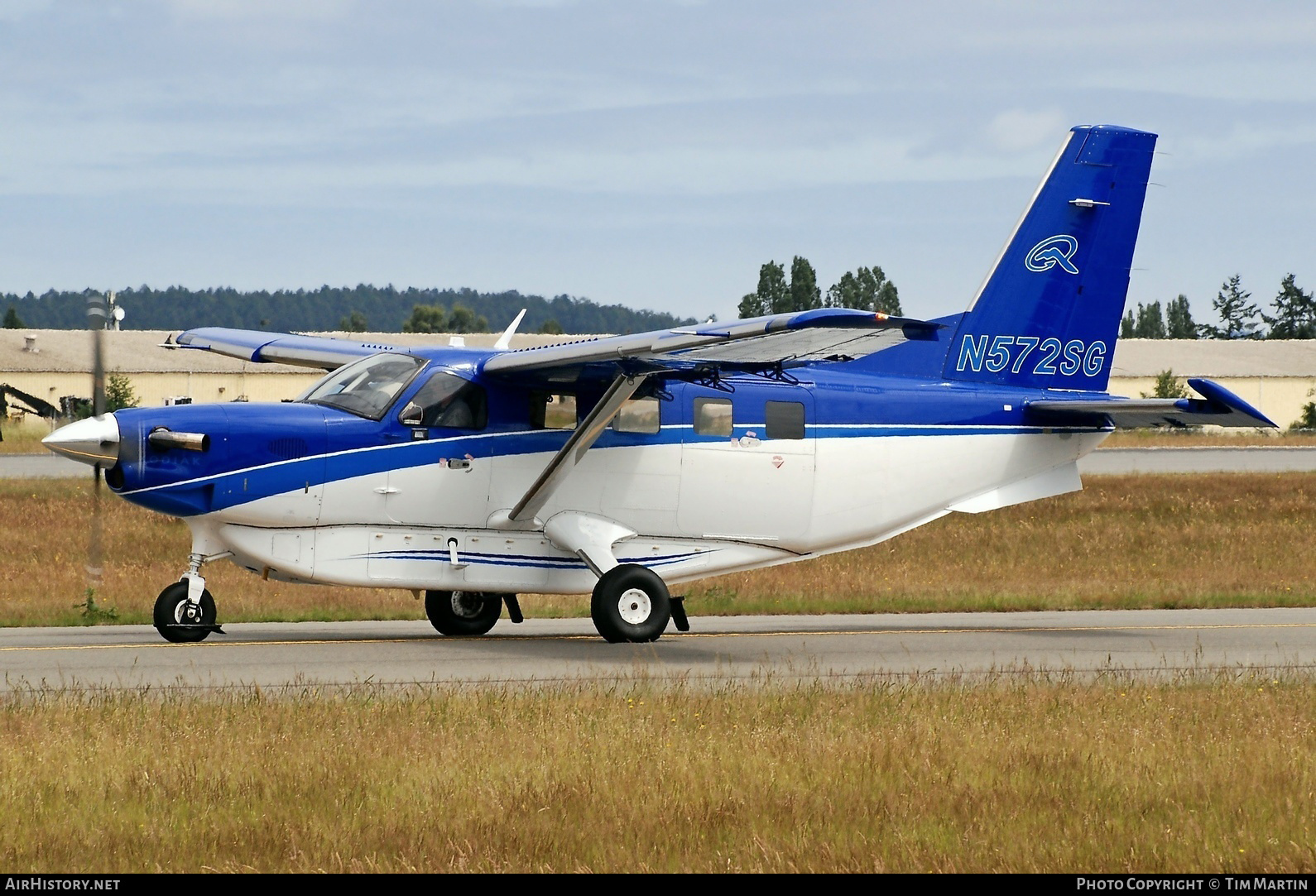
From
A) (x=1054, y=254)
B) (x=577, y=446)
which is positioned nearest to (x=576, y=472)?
(x=577, y=446)

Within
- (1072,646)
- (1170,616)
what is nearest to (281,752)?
(1072,646)

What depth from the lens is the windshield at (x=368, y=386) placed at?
51.3 feet

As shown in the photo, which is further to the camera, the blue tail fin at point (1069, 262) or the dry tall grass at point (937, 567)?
the dry tall grass at point (937, 567)

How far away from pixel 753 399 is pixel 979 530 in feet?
50.7

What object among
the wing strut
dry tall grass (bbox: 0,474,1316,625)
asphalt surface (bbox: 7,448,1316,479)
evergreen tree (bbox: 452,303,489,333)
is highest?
evergreen tree (bbox: 452,303,489,333)

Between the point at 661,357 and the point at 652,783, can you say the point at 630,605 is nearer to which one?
the point at 661,357

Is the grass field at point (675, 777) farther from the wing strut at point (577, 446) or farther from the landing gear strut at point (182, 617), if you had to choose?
the wing strut at point (577, 446)

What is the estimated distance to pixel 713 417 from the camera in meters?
16.8

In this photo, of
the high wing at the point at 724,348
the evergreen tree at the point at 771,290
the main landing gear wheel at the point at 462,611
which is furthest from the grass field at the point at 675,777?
the evergreen tree at the point at 771,290

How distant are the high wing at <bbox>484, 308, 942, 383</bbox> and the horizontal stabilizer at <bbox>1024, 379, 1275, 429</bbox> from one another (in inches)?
156

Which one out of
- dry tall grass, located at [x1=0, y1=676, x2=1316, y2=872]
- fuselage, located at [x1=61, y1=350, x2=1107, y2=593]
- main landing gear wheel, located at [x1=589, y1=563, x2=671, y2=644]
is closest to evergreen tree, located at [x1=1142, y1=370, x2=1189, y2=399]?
fuselage, located at [x1=61, y1=350, x2=1107, y2=593]

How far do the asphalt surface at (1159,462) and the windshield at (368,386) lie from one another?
26640 millimetres

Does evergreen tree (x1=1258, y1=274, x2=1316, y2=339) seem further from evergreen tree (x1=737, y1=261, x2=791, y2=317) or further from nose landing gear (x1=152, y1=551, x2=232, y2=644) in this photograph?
nose landing gear (x1=152, y1=551, x2=232, y2=644)

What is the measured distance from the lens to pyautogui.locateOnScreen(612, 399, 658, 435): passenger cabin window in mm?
16469
